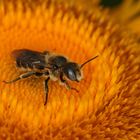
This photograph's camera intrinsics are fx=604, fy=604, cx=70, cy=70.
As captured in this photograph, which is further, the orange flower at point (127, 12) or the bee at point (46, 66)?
the orange flower at point (127, 12)

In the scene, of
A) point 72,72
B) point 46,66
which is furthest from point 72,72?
point 46,66

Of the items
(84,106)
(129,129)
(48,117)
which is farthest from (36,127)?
(129,129)

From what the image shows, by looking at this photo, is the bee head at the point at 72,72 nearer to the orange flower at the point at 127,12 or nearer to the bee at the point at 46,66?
the bee at the point at 46,66

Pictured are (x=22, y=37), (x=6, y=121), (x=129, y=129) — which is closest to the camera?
(x=6, y=121)

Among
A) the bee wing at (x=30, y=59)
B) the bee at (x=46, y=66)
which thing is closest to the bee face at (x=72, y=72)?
the bee at (x=46, y=66)

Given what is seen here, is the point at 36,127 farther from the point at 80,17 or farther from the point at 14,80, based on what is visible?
the point at 80,17

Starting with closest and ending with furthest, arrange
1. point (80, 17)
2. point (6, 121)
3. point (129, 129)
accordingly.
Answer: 1. point (6, 121)
2. point (129, 129)
3. point (80, 17)

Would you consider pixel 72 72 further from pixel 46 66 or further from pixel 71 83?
pixel 71 83
